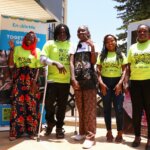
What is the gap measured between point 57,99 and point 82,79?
24.6 inches

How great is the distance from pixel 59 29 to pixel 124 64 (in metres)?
1.17

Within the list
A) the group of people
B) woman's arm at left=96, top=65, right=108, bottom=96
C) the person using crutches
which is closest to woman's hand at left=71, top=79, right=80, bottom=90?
the group of people

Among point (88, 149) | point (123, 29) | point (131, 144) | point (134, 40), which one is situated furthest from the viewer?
point (123, 29)

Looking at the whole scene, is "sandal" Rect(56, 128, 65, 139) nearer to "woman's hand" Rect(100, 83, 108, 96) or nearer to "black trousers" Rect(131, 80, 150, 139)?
"woman's hand" Rect(100, 83, 108, 96)

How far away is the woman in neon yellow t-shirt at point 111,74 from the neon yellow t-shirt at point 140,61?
0.74 feet

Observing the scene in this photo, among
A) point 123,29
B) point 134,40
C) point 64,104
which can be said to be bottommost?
point 64,104

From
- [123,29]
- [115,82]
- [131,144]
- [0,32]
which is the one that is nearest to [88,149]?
[131,144]

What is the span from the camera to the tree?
1866 centimetres

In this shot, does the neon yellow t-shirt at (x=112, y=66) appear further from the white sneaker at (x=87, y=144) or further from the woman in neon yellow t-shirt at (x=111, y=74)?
the white sneaker at (x=87, y=144)

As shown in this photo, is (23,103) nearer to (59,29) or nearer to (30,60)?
(30,60)

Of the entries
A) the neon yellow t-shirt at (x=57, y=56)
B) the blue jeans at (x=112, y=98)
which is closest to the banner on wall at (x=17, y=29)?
the neon yellow t-shirt at (x=57, y=56)

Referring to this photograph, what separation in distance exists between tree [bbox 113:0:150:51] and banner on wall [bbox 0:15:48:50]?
1228 centimetres

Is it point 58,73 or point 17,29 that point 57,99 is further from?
point 17,29

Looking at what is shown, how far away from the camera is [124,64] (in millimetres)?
5492
